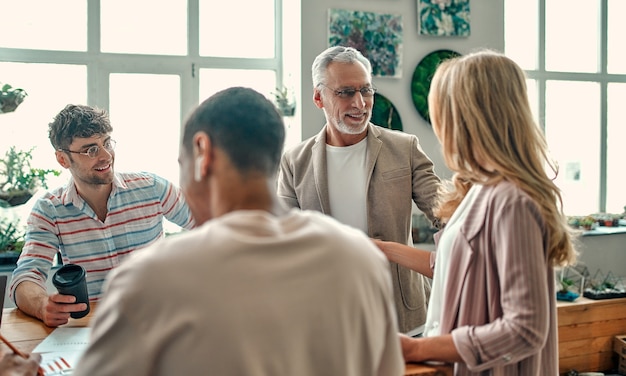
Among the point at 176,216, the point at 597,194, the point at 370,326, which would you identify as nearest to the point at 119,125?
the point at 176,216

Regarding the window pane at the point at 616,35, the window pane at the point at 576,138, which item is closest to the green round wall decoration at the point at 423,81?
the window pane at the point at 576,138

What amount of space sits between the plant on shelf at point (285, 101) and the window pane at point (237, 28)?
391 millimetres

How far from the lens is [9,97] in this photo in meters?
3.66

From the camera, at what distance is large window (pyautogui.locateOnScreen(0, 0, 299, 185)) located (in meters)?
3.89

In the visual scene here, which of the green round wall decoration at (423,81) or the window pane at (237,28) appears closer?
the window pane at (237,28)

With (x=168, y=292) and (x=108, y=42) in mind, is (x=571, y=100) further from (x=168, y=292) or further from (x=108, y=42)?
(x=168, y=292)

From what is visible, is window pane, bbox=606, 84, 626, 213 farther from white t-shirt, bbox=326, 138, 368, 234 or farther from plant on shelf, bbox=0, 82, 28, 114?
plant on shelf, bbox=0, 82, 28, 114

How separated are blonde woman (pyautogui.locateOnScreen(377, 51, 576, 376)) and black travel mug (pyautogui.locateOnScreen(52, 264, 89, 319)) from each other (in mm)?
959

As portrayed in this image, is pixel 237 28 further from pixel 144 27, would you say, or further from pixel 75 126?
pixel 75 126

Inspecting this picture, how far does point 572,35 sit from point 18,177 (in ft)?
14.4

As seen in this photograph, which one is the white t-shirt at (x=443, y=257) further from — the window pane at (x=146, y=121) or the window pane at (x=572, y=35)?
the window pane at (x=572, y=35)

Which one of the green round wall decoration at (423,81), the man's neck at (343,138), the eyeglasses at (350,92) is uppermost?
the green round wall decoration at (423,81)

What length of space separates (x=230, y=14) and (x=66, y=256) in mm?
2469

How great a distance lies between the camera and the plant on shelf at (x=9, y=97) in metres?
3.65
